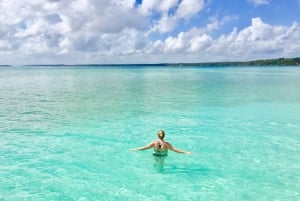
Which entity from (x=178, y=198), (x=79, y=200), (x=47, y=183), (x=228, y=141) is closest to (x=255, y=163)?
(x=228, y=141)

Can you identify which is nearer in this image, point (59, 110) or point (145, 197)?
point (145, 197)

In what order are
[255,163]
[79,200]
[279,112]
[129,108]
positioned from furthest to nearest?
[129,108] → [279,112] → [255,163] → [79,200]

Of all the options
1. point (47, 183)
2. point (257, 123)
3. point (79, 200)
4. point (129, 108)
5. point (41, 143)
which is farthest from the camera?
point (129, 108)

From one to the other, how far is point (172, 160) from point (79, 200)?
4.13m

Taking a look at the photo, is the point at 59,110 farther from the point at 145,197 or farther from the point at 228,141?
the point at 145,197

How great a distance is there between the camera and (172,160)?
1156 centimetres

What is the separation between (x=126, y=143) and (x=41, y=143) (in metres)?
3.85

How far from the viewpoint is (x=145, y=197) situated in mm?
8828

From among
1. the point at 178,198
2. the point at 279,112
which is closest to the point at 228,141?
the point at 178,198

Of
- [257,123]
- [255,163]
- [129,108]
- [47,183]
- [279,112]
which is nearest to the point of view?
[47,183]

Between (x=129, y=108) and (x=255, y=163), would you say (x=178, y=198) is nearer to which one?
(x=255, y=163)

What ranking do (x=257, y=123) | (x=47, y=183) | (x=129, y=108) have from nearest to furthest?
(x=47, y=183) < (x=257, y=123) < (x=129, y=108)

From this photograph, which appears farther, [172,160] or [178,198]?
[172,160]

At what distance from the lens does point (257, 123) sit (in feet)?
59.1
